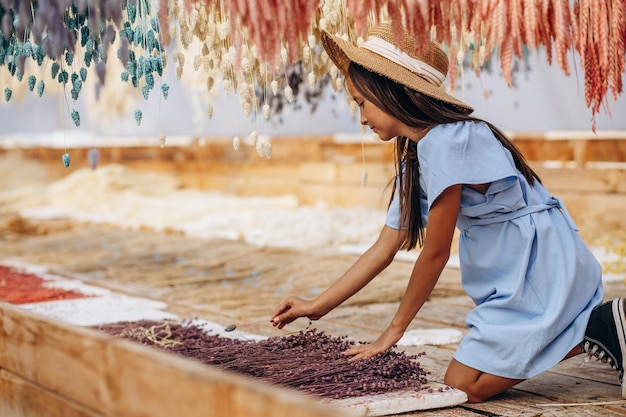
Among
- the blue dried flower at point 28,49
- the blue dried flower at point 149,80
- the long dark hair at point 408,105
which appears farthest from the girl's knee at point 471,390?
the blue dried flower at point 28,49

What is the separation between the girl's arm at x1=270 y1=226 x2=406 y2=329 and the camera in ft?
7.47

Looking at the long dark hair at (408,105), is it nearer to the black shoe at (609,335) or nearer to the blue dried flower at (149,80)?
the black shoe at (609,335)

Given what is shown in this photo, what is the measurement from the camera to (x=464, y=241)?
2.31m

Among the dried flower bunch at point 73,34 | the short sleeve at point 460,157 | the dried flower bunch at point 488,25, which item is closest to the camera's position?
the dried flower bunch at point 488,25

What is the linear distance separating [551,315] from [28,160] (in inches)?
389

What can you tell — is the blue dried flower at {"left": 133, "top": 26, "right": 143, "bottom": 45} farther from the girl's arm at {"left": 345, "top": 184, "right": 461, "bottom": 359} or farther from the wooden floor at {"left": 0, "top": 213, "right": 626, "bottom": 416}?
the wooden floor at {"left": 0, "top": 213, "right": 626, "bottom": 416}

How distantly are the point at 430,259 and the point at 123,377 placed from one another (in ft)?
3.39

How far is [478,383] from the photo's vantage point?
2.18m

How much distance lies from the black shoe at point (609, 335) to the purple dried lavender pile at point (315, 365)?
441mm

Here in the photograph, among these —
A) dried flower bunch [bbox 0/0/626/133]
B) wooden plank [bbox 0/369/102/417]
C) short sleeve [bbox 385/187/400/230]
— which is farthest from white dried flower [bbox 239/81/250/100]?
wooden plank [bbox 0/369/102/417]

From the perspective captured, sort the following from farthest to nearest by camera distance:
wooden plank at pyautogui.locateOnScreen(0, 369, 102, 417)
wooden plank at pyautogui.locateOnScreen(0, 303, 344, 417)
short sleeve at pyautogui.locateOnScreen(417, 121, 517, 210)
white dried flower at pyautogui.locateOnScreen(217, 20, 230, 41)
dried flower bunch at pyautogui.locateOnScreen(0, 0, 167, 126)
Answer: white dried flower at pyautogui.locateOnScreen(217, 20, 230, 41), dried flower bunch at pyautogui.locateOnScreen(0, 0, 167, 126), short sleeve at pyautogui.locateOnScreen(417, 121, 517, 210), wooden plank at pyautogui.locateOnScreen(0, 369, 102, 417), wooden plank at pyautogui.locateOnScreen(0, 303, 344, 417)

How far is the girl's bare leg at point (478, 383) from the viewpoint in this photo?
218cm

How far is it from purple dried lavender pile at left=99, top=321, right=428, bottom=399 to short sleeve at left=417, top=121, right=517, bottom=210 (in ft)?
1.49

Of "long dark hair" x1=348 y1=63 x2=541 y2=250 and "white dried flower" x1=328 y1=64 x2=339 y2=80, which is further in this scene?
"white dried flower" x1=328 y1=64 x2=339 y2=80
